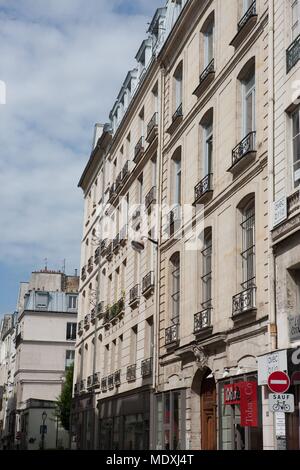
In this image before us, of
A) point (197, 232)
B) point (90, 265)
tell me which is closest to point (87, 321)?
point (90, 265)

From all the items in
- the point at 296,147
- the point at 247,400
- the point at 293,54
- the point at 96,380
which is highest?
the point at 293,54

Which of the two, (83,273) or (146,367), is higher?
(83,273)

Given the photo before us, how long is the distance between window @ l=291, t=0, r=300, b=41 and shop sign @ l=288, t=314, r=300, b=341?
6.14 metres

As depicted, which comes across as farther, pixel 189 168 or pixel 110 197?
pixel 110 197

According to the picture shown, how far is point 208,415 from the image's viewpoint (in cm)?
1952

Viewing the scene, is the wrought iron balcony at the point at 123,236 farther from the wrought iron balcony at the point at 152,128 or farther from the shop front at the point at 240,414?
the shop front at the point at 240,414

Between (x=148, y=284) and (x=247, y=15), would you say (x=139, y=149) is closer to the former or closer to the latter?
(x=148, y=284)

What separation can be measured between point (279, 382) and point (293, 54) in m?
7.15

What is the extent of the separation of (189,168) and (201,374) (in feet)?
20.4

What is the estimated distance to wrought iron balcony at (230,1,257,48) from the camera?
18484mm

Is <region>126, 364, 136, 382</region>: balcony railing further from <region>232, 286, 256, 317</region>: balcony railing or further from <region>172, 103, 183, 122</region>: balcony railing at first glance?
<region>232, 286, 256, 317</region>: balcony railing
